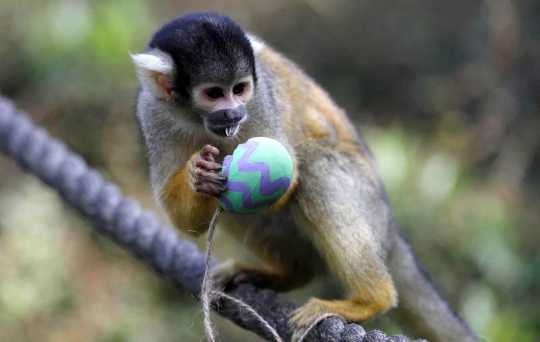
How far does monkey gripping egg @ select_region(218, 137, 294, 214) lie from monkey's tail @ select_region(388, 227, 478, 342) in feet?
4.39

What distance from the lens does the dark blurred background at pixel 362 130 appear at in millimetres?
4645

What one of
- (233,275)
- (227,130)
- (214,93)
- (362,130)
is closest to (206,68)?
(214,93)

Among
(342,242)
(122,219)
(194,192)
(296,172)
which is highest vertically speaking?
(296,172)

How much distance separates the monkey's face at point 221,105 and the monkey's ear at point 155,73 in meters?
0.14

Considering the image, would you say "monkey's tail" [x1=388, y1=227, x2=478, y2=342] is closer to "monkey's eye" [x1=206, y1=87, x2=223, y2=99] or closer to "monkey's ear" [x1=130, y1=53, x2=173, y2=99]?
"monkey's eye" [x1=206, y1=87, x2=223, y2=99]

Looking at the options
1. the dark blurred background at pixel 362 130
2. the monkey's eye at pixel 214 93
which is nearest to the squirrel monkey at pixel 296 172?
the monkey's eye at pixel 214 93

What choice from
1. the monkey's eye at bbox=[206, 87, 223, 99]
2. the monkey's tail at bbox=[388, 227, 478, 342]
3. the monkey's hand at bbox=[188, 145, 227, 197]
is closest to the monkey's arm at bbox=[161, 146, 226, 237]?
the monkey's hand at bbox=[188, 145, 227, 197]

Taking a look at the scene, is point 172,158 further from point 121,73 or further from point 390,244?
point 121,73

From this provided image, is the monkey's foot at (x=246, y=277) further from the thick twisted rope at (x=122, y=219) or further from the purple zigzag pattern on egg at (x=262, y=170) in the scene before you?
the purple zigzag pattern on egg at (x=262, y=170)

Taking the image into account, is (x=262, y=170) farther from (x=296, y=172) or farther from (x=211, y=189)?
(x=296, y=172)

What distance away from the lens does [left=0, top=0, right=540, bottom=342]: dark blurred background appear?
4.64 m

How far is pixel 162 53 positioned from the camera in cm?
234

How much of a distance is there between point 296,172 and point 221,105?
47cm

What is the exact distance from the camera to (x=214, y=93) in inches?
90.7
